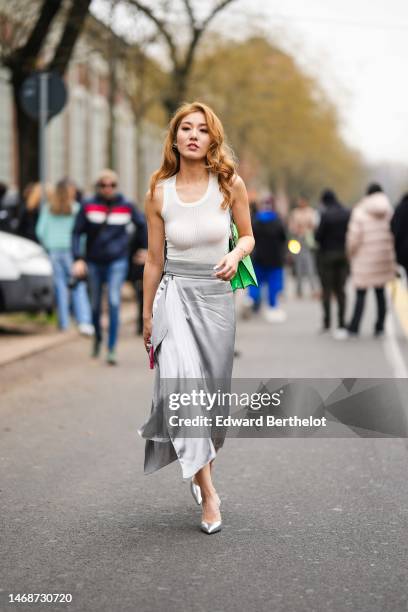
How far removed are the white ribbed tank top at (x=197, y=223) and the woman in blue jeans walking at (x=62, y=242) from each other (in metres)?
8.89

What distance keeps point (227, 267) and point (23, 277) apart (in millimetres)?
8511

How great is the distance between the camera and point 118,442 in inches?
285

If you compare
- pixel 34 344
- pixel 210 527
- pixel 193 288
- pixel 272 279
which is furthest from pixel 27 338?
pixel 210 527

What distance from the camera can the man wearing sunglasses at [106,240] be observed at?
435 inches

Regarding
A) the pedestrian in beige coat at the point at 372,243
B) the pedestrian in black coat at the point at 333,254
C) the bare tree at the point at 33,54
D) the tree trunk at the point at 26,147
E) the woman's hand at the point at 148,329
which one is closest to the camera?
the woman's hand at the point at 148,329

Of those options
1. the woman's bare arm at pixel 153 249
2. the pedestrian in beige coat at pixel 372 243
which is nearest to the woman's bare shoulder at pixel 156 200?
the woman's bare arm at pixel 153 249

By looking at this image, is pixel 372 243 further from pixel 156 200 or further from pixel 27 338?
pixel 156 200

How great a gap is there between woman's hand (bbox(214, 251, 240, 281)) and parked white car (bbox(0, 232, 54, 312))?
8.27 meters

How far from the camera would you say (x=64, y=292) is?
14211 mm

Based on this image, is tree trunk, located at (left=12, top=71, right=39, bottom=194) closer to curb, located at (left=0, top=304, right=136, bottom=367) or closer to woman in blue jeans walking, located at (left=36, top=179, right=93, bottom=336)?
woman in blue jeans walking, located at (left=36, top=179, right=93, bottom=336)

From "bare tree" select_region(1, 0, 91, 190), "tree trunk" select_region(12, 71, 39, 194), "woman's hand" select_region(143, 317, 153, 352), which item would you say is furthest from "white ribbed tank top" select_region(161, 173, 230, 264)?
"tree trunk" select_region(12, 71, 39, 194)

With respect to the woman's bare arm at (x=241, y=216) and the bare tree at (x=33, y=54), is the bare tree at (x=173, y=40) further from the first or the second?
the woman's bare arm at (x=241, y=216)

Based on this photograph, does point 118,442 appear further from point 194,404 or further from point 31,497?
point 194,404

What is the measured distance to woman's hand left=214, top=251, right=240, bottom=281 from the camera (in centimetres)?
487
